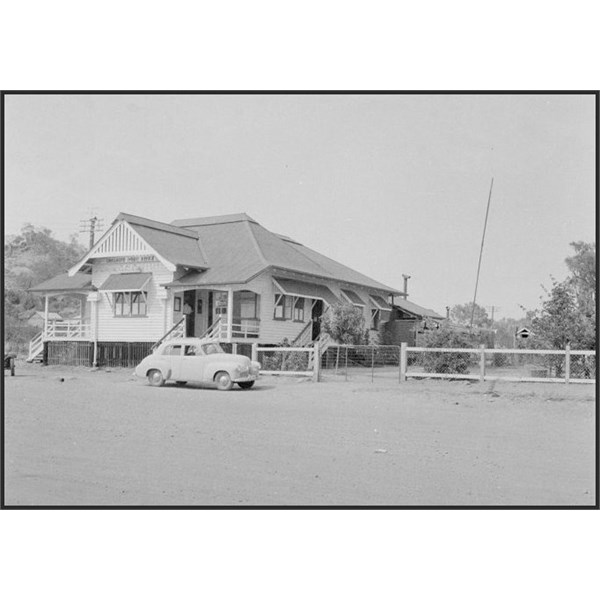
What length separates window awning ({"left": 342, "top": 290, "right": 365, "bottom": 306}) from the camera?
21.3m

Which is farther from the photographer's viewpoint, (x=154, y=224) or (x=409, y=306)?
(x=409, y=306)

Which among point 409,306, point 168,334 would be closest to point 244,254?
point 168,334

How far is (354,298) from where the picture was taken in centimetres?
2162

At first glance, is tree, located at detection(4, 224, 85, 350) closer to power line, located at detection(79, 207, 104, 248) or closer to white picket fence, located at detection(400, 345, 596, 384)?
power line, located at detection(79, 207, 104, 248)

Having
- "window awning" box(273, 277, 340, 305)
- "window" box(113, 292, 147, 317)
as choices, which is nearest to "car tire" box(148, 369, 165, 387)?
"window" box(113, 292, 147, 317)

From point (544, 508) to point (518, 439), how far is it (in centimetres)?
197

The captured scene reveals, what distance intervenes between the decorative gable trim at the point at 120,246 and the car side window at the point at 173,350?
2224 millimetres

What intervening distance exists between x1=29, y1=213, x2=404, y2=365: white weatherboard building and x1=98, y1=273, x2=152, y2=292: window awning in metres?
0.02

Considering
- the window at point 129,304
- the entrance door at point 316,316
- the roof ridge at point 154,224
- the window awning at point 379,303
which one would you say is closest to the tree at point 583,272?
the roof ridge at point 154,224

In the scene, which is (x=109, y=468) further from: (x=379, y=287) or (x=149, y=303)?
(x=379, y=287)

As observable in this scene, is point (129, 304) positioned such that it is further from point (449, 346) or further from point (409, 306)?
point (409, 306)

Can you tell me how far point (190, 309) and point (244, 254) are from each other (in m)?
2.31

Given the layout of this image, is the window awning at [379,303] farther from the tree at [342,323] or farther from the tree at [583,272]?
the tree at [583,272]
